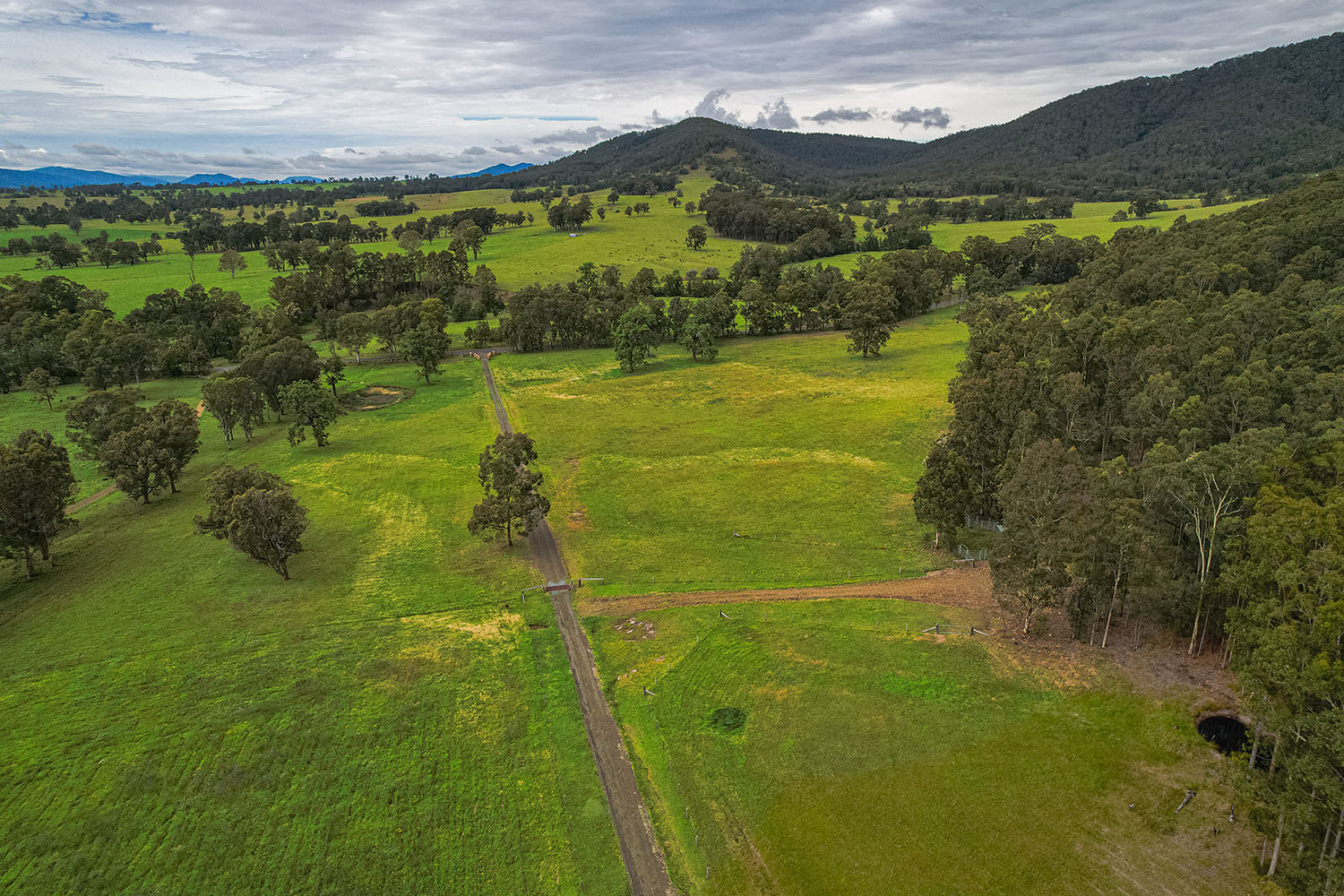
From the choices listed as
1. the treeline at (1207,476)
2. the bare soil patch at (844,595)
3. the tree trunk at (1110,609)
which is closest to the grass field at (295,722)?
the bare soil patch at (844,595)

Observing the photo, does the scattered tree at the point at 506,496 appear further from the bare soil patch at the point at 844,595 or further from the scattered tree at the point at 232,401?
the scattered tree at the point at 232,401

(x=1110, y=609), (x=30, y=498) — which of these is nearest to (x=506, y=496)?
(x=30, y=498)

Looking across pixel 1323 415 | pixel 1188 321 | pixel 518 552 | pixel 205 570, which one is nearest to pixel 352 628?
pixel 518 552

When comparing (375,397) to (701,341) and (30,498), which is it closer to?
(30,498)

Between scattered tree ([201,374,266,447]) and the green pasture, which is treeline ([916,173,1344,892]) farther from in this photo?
the green pasture

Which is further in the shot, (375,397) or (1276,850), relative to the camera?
(375,397)

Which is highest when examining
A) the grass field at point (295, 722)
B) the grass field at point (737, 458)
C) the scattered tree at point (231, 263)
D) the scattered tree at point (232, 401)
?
the scattered tree at point (231, 263)

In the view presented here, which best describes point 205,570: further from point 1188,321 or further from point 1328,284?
point 1328,284
